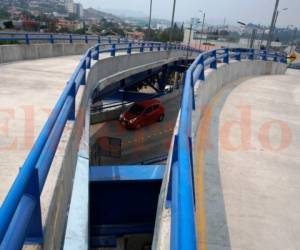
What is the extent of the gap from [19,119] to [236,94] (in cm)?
816

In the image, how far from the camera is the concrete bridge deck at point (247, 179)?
13.3 feet

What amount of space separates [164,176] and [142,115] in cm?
2286

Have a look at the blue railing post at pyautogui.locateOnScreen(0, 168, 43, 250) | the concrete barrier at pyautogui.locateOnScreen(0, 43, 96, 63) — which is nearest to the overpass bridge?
the blue railing post at pyautogui.locateOnScreen(0, 168, 43, 250)

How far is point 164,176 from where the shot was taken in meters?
5.09

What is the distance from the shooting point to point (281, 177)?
18.9 ft

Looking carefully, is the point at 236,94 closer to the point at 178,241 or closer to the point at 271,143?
the point at 271,143

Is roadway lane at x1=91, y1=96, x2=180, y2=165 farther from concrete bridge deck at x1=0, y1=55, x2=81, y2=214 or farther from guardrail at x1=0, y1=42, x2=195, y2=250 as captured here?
guardrail at x1=0, y1=42, x2=195, y2=250

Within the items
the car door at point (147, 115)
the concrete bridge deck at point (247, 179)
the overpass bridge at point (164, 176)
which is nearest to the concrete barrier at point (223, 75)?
the overpass bridge at point (164, 176)

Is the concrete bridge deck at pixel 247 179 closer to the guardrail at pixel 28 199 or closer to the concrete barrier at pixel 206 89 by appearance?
the concrete barrier at pixel 206 89

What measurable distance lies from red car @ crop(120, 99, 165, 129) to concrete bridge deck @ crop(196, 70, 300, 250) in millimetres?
17639

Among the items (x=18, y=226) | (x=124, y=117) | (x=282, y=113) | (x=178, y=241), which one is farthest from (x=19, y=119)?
(x=124, y=117)

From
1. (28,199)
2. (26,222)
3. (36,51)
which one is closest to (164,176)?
(28,199)

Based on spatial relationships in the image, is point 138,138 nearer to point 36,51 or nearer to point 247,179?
point 36,51

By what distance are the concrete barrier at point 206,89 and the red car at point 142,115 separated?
993cm
